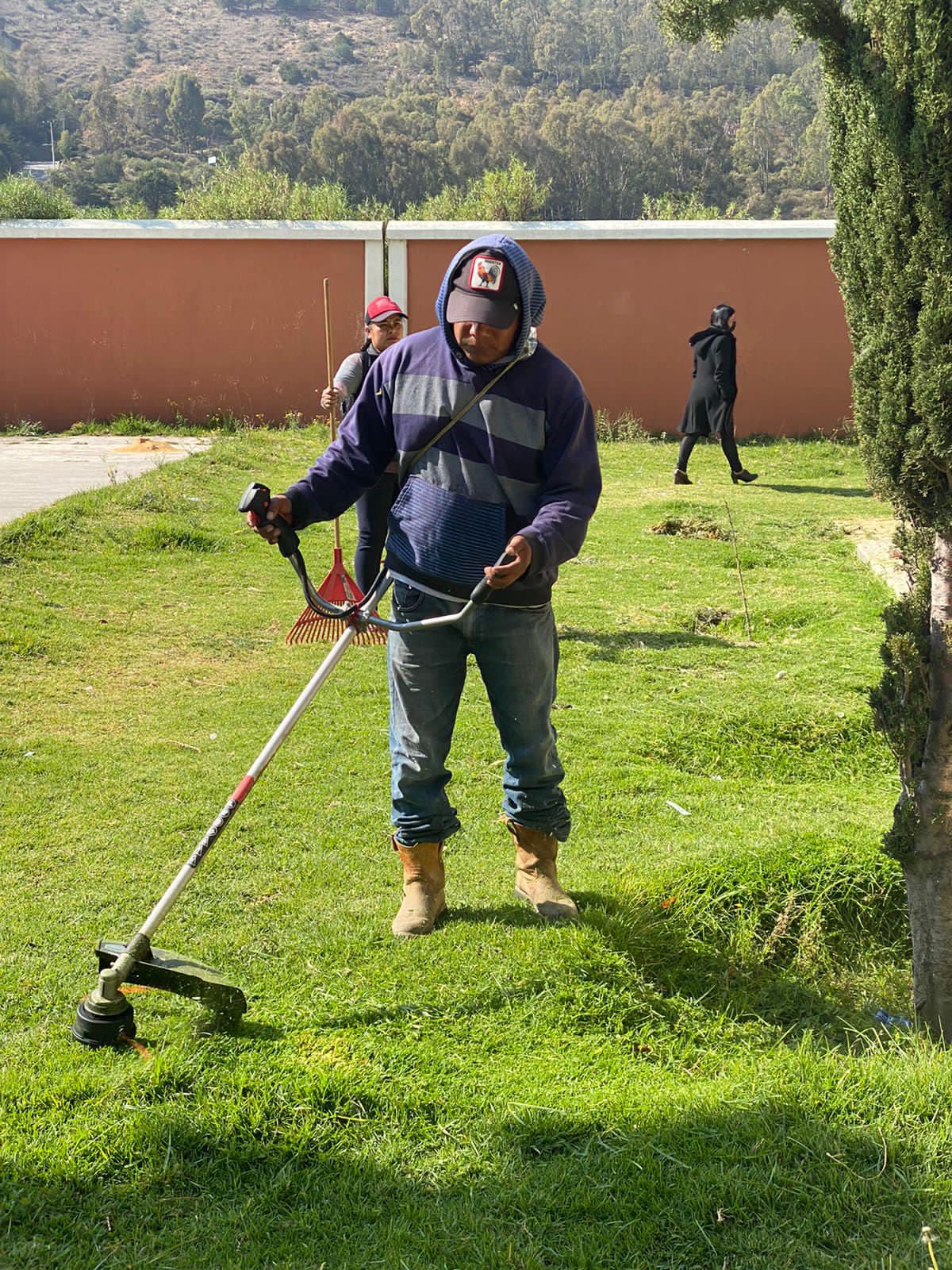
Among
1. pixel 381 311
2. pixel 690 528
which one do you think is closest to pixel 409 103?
pixel 690 528

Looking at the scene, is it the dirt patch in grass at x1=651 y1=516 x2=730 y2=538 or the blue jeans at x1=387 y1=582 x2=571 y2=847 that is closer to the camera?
the blue jeans at x1=387 y1=582 x2=571 y2=847

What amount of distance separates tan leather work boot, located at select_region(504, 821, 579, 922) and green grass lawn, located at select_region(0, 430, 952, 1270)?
0.30ft

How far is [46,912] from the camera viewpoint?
4227 millimetres

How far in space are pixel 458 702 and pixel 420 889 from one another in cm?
67

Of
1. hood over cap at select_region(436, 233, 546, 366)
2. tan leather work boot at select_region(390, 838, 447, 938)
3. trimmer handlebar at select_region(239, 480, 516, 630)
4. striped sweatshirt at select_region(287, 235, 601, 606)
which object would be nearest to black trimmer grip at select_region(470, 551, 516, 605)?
trimmer handlebar at select_region(239, 480, 516, 630)

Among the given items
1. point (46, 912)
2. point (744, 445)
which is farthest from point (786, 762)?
point (744, 445)

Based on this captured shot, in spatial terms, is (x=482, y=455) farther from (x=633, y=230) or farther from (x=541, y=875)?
(x=633, y=230)

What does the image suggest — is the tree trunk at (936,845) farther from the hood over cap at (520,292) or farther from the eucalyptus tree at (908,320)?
the hood over cap at (520,292)

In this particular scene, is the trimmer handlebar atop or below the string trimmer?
atop

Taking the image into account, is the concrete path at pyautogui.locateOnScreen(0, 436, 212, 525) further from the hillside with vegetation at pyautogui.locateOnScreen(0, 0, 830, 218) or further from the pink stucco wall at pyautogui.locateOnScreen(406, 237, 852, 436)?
the hillside with vegetation at pyautogui.locateOnScreen(0, 0, 830, 218)

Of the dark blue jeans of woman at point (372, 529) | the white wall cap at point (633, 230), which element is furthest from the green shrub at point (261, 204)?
the dark blue jeans of woman at point (372, 529)

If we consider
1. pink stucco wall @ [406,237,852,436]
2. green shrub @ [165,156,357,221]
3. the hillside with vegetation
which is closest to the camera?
pink stucco wall @ [406,237,852,436]

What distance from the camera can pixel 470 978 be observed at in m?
3.73

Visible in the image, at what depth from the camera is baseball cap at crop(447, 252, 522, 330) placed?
3568 millimetres
